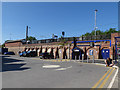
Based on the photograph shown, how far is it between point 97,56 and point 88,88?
2106 cm

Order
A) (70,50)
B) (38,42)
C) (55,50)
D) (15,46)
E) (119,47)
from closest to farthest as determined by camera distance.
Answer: (119,47)
(70,50)
(55,50)
(38,42)
(15,46)

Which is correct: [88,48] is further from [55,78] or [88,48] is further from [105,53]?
[55,78]

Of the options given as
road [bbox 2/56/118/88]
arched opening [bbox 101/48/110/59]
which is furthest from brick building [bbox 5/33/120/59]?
road [bbox 2/56/118/88]

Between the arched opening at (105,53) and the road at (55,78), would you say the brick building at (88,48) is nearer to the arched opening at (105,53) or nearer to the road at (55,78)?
the arched opening at (105,53)

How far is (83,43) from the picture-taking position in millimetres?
27469

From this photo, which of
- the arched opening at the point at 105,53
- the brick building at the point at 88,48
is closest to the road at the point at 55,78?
the brick building at the point at 88,48

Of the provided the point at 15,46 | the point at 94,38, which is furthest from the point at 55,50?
the point at 15,46

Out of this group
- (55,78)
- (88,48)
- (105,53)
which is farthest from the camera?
(88,48)

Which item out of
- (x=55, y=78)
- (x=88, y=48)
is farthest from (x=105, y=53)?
(x=55, y=78)

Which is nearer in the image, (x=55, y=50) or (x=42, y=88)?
(x=42, y=88)

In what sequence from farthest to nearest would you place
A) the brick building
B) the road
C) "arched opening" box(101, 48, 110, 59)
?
"arched opening" box(101, 48, 110, 59) → the brick building → the road

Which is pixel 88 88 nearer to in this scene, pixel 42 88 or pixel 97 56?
pixel 42 88

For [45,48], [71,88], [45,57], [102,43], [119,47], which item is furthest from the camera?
[45,48]

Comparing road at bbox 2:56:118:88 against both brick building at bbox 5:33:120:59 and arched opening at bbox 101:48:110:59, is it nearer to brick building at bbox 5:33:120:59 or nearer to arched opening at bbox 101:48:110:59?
brick building at bbox 5:33:120:59
